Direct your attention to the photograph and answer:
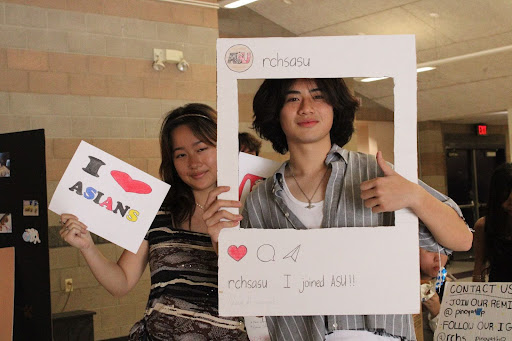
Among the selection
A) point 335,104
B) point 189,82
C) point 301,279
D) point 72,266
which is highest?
point 189,82

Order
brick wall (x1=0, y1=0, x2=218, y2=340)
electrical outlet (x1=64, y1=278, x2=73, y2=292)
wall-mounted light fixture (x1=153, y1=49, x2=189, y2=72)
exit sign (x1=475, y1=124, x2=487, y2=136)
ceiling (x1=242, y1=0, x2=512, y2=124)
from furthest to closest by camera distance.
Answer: exit sign (x1=475, y1=124, x2=487, y2=136)
ceiling (x1=242, y1=0, x2=512, y2=124)
wall-mounted light fixture (x1=153, y1=49, x2=189, y2=72)
electrical outlet (x1=64, y1=278, x2=73, y2=292)
brick wall (x1=0, y1=0, x2=218, y2=340)

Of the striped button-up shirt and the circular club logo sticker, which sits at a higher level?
the circular club logo sticker

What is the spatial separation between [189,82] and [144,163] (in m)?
0.88

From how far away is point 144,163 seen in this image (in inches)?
217

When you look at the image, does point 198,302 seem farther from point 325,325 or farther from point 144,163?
point 144,163

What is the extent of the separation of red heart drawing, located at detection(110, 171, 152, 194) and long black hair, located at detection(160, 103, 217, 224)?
0.17m

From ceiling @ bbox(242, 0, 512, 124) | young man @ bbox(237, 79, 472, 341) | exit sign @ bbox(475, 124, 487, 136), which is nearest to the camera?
young man @ bbox(237, 79, 472, 341)

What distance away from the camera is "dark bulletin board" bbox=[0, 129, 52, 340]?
2.61 meters

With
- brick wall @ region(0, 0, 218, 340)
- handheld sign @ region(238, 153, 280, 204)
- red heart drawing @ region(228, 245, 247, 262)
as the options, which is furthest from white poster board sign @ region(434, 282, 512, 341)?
brick wall @ region(0, 0, 218, 340)

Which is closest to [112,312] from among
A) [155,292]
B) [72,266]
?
[72,266]

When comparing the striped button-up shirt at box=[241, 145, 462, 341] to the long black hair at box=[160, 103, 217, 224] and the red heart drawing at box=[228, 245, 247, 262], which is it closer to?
the red heart drawing at box=[228, 245, 247, 262]

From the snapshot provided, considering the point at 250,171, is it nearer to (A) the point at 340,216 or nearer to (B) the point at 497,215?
(A) the point at 340,216

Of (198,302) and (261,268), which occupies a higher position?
(261,268)

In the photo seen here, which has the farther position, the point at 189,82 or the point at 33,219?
the point at 189,82
